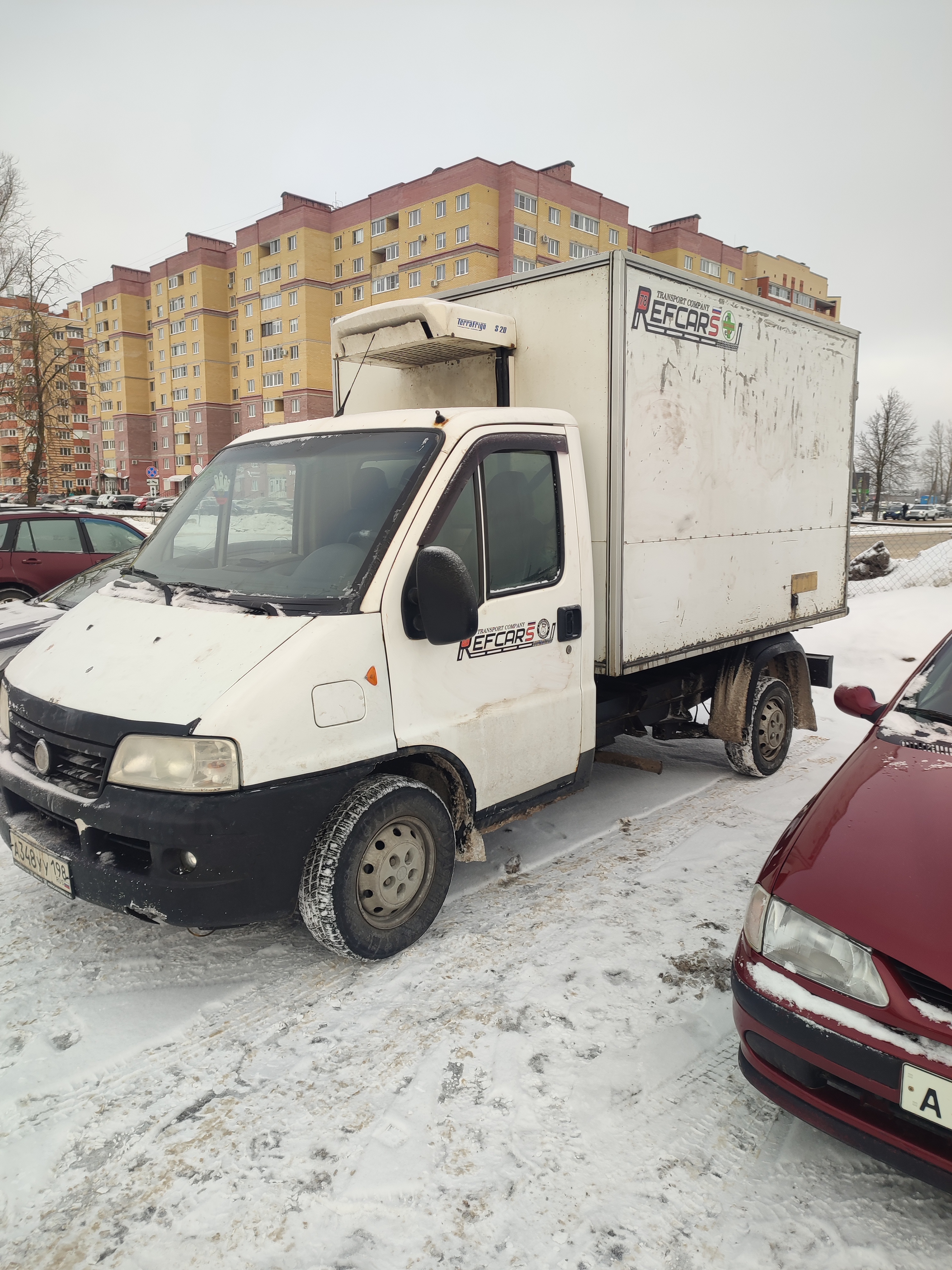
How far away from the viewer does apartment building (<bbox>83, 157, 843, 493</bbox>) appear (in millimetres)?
58469

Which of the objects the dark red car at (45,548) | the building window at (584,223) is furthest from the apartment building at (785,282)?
the dark red car at (45,548)

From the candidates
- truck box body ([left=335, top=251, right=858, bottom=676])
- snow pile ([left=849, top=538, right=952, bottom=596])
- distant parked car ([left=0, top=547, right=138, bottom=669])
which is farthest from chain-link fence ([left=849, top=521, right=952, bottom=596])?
distant parked car ([left=0, top=547, right=138, bottom=669])

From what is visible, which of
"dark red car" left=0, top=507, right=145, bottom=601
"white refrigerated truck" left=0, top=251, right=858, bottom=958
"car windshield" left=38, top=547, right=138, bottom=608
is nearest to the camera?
"white refrigerated truck" left=0, top=251, right=858, bottom=958

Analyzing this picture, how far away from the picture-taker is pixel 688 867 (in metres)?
4.44

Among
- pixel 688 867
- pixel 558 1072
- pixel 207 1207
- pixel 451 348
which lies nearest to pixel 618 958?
pixel 558 1072

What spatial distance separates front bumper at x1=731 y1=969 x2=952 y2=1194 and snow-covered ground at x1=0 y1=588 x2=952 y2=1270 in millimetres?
318

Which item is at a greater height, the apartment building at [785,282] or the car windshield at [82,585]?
the apartment building at [785,282]

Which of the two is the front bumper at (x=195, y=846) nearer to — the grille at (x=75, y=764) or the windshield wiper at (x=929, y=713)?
the grille at (x=75, y=764)

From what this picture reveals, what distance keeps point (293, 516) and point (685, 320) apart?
8.22 ft

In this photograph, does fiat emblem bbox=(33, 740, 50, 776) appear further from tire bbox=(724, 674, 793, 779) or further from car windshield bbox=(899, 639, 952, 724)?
tire bbox=(724, 674, 793, 779)

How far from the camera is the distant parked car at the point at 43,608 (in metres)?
6.39

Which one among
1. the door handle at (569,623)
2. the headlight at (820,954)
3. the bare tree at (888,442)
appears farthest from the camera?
the bare tree at (888,442)

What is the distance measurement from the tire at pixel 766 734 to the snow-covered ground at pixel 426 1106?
1.78 metres

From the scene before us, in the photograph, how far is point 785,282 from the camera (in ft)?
272
